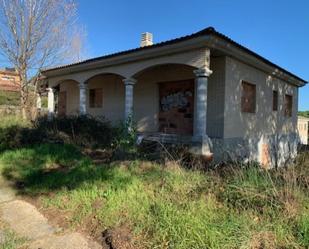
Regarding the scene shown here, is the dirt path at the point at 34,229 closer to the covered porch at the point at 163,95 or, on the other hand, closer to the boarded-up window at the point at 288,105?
the covered porch at the point at 163,95

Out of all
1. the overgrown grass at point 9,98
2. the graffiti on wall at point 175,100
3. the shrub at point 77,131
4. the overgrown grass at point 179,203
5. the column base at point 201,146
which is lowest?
the overgrown grass at point 179,203

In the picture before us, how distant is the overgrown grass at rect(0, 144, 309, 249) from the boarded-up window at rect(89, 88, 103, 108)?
8.77 meters

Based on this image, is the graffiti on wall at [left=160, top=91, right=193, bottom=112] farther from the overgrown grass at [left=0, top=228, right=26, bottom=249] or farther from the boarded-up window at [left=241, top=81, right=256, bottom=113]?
the overgrown grass at [left=0, top=228, right=26, bottom=249]

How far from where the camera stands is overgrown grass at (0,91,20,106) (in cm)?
2358

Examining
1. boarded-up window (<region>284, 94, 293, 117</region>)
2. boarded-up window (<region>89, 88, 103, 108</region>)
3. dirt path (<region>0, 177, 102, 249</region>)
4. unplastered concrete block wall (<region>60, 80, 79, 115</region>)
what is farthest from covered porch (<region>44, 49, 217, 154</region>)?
boarded-up window (<region>284, 94, 293, 117</region>)

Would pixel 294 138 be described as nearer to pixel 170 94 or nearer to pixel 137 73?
pixel 170 94

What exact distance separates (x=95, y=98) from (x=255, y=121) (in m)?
7.74

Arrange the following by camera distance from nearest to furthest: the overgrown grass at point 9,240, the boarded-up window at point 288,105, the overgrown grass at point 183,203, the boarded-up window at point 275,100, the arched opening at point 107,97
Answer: the overgrown grass at point 183,203 → the overgrown grass at point 9,240 → the boarded-up window at point 275,100 → the arched opening at point 107,97 → the boarded-up window at point 288,105

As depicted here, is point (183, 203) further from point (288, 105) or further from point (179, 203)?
point (288, 105)

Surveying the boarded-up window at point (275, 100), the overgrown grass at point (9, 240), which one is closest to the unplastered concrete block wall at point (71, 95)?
the boarded-up window at point (275, 100)

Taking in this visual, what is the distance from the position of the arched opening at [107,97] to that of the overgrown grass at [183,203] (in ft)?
24.7

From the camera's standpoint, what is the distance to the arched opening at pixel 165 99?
406 inches

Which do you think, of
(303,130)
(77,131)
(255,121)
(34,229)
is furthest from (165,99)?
(303,130)

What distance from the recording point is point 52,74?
15055mm
